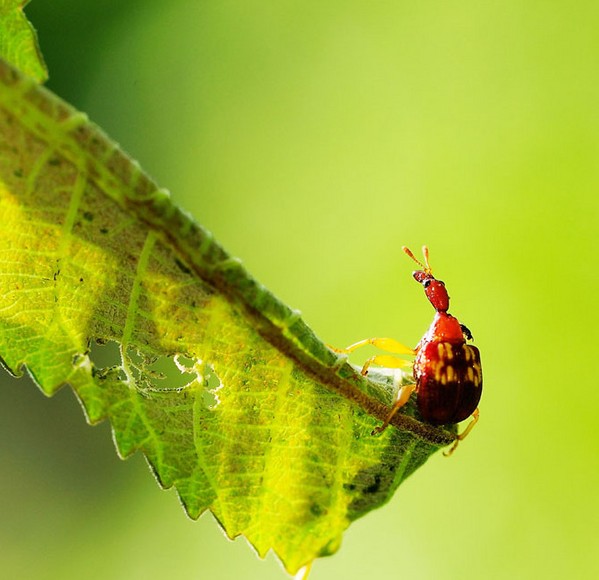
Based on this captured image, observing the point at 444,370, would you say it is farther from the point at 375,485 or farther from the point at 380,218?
the point at 380,218

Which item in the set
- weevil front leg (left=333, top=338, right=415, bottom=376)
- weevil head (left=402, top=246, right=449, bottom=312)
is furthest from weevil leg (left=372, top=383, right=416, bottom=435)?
weevil head (left=402, top=246, right=449, bottom=312)

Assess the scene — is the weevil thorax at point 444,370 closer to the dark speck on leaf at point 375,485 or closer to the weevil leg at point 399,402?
the weevil leg at point 399,402

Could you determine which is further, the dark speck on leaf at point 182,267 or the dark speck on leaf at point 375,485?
the dark speck on leaf at point 375,485

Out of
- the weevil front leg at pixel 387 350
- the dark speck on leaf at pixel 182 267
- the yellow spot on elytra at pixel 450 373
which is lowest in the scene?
the dark speck on leaf at pixel 182 267

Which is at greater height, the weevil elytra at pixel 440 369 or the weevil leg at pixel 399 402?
the weevil elytra at pixel 440 369

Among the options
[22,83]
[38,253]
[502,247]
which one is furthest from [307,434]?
[502,247]

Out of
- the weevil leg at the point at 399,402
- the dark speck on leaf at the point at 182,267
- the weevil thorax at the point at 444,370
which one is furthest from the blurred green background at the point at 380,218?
the dark speck on leaf at the point at 182,267

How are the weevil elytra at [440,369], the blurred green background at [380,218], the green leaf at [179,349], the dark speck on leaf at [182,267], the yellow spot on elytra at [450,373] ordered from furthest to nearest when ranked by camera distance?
the blurred green background at [380,218], the yellow spot on elytra at [450,373], the weevil elytra at [440,369], the dark speck on leaf at [182,267], the green leaf at [179,349]

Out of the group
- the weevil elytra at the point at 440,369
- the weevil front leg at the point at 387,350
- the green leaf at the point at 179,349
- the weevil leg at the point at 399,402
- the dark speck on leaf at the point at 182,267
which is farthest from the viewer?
the weevil front leg at the point at 387,350

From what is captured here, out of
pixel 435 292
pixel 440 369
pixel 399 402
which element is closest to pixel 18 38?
pixel 399 402

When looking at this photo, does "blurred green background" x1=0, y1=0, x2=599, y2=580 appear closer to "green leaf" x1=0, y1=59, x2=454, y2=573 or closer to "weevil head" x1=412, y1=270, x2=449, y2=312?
"weevil head" x1=412, y1=270, x2=449, y2=312
